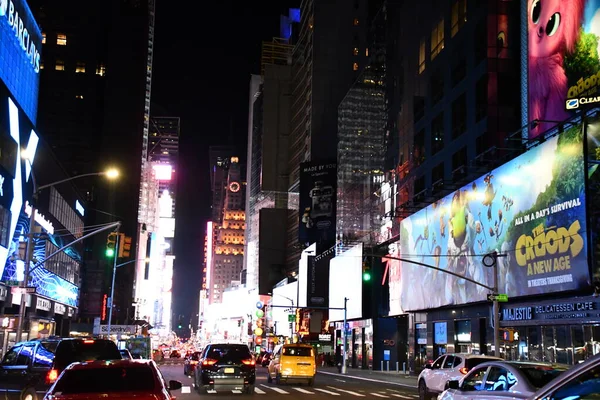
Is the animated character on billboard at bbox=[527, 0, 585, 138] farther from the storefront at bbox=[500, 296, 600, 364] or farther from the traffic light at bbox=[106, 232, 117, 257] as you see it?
the traffic light at bbox=[106, 232, 117, 257]

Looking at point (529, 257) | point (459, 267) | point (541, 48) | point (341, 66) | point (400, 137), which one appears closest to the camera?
point (529, 257)

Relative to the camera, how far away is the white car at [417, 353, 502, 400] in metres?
21.4

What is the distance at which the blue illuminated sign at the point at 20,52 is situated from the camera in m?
45.8

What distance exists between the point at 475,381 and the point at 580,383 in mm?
8892

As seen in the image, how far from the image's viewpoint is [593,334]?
32.7 m

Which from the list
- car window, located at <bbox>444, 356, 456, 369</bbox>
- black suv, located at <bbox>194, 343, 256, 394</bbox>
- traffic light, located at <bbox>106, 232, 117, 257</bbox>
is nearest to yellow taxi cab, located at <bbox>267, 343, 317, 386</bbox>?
black suv, located at <bbox>194, 343, 256, 394</bbox>

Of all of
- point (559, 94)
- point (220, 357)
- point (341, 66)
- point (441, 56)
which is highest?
point (341, 66)

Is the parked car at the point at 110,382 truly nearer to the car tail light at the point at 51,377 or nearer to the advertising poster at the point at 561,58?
the car tail light at the point at 51,377

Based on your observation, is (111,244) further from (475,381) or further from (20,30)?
(20,30)

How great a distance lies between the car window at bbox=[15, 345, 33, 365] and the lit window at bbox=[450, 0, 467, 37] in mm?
39704

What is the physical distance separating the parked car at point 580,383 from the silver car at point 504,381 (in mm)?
7024

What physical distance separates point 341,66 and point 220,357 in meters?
110

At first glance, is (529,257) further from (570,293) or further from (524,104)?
(524,104)

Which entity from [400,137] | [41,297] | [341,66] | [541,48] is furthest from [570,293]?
[341,66]
